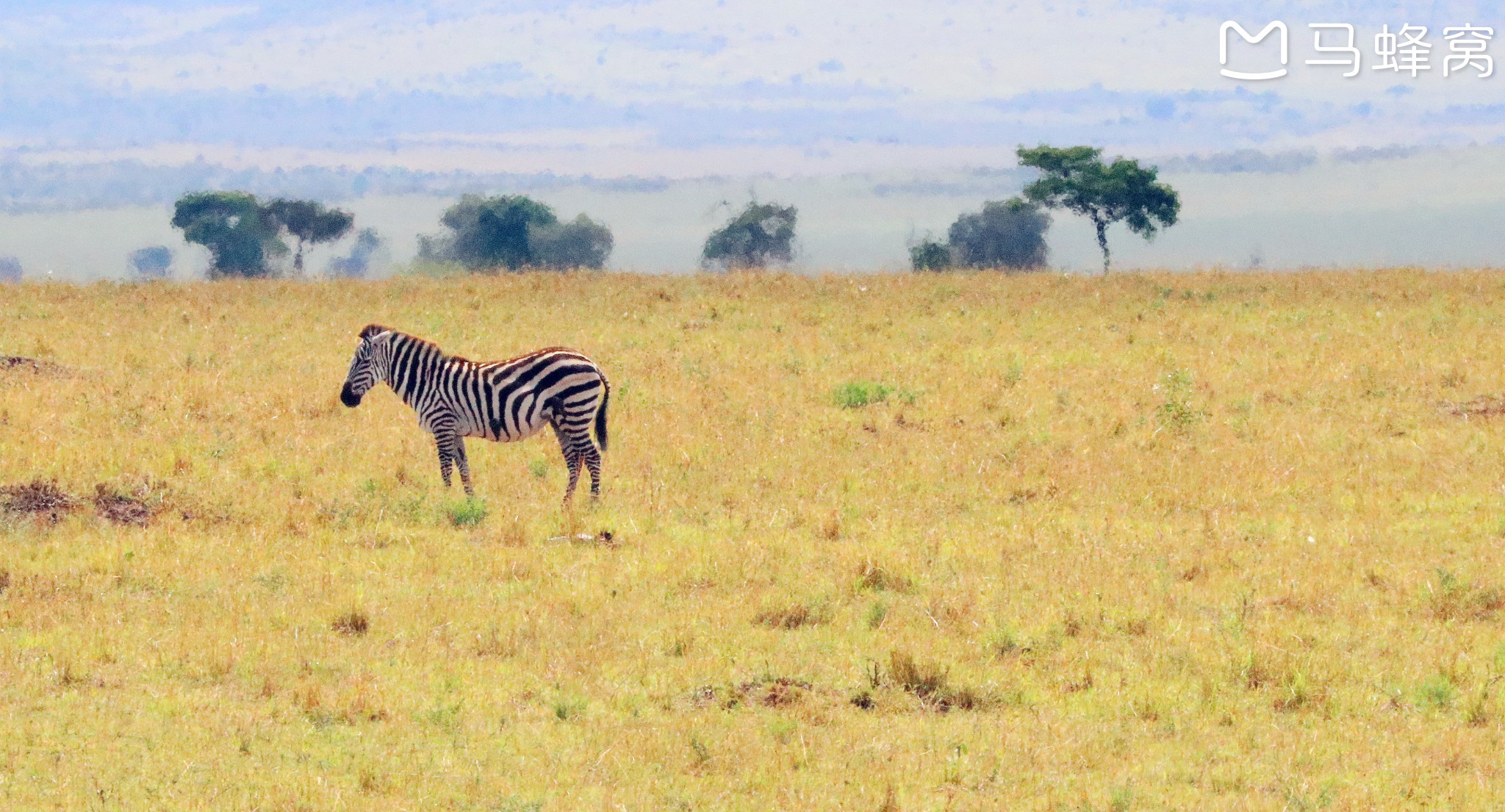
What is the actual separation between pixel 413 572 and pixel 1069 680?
5.60 metres

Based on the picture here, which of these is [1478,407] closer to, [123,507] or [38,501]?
[123,507]

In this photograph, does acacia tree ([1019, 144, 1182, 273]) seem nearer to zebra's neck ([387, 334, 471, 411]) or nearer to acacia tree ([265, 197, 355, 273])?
acacia tree ([265, 197, 355, 273])

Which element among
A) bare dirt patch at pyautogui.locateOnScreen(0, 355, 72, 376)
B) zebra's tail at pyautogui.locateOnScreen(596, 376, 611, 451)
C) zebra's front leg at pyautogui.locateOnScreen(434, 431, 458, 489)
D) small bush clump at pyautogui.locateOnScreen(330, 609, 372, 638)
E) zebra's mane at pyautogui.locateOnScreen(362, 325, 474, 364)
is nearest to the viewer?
small bush clump at pyautogui.locateOnScreen(330, 609, 372, 638)

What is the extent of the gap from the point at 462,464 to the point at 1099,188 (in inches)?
1971

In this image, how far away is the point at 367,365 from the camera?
16375 millimetres

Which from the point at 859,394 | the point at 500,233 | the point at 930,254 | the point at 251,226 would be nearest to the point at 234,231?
the point at 251,226

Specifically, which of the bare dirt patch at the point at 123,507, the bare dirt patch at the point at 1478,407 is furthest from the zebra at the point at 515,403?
the bare dirt patch at the point at 1478,407

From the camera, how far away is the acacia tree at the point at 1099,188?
61750 millimetres

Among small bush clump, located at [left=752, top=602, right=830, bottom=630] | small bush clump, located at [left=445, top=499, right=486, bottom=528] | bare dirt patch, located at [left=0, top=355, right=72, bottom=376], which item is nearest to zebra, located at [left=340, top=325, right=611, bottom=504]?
small bush clump, located at [left=445, top=499, right=486, bottom=528]

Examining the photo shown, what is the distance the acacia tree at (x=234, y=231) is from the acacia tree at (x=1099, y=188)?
3731 centimetres

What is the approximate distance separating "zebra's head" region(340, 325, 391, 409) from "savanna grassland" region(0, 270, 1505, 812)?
2.81 feet

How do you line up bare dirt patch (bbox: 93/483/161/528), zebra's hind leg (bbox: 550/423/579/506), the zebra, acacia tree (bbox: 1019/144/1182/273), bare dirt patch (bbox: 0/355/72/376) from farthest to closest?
acacia tree (bbox: 1019/144/1182/273) < bare dirt patch (bbox: 0/355/72/376) < the zebra < zebra's hind leg (bbox: 550/423/579/506) < bare dirt patch (bbox: 93/483/161/528)

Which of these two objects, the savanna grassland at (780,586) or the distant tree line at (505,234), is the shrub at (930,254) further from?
the savanna grassland at (780,586)

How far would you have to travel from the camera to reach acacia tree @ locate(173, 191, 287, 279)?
7294 cm
